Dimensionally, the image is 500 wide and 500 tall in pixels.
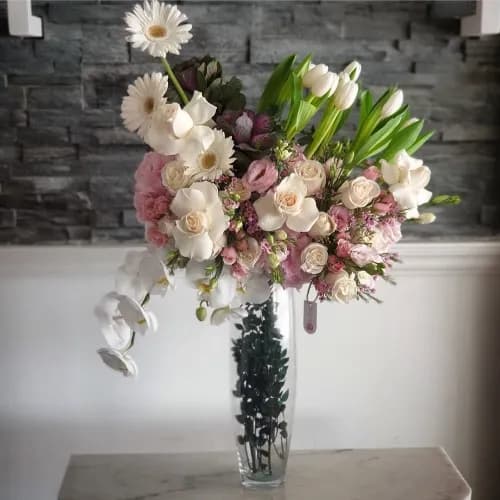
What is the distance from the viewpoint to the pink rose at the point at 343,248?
95cm

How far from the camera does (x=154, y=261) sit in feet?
3.19

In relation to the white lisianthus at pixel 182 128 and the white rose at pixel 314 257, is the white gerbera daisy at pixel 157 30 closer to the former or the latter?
the white lisianthus at pixel 182 128

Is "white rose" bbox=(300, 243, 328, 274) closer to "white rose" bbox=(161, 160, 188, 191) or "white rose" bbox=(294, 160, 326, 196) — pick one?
"white rose" bbox=(294, 160, 326, 196)

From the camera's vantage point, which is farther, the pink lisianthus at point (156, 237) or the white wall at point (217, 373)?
the white wall at point (217, 373)

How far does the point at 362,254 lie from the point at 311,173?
0.12m

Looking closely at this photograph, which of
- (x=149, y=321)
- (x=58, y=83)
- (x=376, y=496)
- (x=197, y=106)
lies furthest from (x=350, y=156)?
(x=58, y=83)

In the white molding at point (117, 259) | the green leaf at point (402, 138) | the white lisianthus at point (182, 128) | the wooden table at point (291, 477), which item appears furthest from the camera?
the white molding at point (117, 259)

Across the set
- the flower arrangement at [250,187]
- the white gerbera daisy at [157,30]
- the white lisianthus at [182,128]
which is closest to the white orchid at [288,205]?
the flower arrangement at [250,187]

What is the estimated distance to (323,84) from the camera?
3.15 ft

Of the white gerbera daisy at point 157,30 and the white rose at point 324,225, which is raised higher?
the white gerbera daisy at point 157,30

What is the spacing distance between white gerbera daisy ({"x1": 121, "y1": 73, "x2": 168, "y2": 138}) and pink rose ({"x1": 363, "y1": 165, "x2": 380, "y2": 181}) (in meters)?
0.28

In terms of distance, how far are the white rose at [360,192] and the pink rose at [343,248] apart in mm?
47

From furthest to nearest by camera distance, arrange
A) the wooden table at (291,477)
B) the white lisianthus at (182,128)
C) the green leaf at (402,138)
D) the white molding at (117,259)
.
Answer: the white molding at (117,259)
the wooden table at (291,477)
the green leaf at (402,138)
the white lisianthus at (182,128)

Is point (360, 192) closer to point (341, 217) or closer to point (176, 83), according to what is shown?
point (341, 217)
